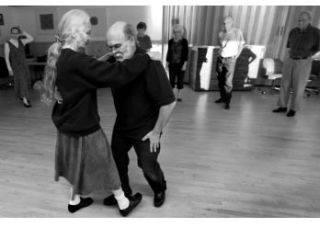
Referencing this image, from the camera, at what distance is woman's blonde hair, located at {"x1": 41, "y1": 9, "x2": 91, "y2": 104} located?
1.15m

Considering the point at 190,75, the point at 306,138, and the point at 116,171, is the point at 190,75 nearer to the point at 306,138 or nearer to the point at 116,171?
the point at 306,138

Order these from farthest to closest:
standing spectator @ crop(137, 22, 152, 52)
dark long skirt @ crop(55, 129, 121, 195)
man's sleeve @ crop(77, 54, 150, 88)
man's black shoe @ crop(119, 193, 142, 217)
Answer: standing spectator @ crop(137, 22, 152, 52)
man's black shoe @ crop(119, 193, 142, 217)
dark long skirt @ crop(55, 129, 121, 195)
man's sleeve @ crop(77, 54, 150, 88)

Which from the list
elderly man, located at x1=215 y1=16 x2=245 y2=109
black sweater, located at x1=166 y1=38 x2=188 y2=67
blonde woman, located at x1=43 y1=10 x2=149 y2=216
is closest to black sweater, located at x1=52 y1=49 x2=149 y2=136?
blonde woman, located at x1=43 y1=10 x2=149 y2=216

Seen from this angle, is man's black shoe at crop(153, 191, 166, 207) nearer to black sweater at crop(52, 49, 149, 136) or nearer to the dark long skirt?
the dark long skirt

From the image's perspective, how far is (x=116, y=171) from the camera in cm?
156

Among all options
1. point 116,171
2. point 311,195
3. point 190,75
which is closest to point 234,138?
point 311,195

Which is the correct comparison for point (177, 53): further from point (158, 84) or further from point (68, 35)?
point (68, 35)

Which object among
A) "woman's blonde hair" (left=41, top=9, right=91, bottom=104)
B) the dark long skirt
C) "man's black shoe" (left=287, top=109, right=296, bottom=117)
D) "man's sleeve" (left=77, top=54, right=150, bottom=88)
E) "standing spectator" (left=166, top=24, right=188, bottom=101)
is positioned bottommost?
"man's black shoe" (left=287, top=109, right=296, bottom=117)

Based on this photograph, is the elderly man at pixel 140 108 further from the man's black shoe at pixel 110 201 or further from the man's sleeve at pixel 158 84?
the man's black shoe at pixel 110 201

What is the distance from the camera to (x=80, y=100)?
4.14 feet

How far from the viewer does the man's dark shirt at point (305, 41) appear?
3305 mm

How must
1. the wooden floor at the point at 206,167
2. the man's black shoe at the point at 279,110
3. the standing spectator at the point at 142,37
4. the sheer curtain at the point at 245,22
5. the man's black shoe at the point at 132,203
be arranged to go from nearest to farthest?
the man's black shoe at the point at 132,203
the wooden floor at the point at 206,167
the man's black shoe at the point at 279,110
the standing spectator at the point at 142,37
the sheer curtain at the point at 245,22

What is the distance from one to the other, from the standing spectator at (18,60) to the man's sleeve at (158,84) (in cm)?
325

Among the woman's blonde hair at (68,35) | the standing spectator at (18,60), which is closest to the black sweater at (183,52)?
the standing spectator at (18,60)
